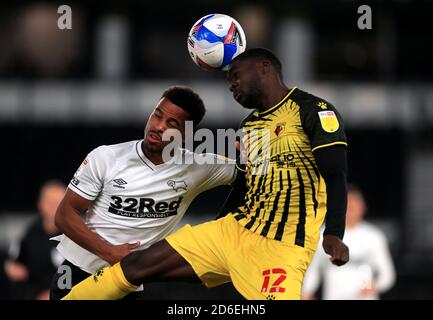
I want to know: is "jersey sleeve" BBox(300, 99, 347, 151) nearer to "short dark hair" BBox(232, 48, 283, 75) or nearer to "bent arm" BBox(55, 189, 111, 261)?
"short dark hair" BBox(232, 48, 283, 75)

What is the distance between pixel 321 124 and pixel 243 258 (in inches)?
40.2

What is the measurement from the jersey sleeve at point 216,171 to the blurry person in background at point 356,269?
141 inches

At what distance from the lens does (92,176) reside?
6.74m

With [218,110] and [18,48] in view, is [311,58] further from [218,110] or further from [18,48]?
[18,48]

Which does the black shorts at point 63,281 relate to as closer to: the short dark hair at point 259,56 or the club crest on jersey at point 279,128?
the club crest on jersey at point 279,128

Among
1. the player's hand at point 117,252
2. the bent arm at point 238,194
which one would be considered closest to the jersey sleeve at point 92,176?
the player's hand at point 117,252

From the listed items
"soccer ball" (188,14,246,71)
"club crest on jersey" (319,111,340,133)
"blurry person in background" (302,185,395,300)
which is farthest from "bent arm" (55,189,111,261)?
"blurry person in background" (302,185,395,300)

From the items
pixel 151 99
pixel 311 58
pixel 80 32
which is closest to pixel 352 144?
pixel 311 58

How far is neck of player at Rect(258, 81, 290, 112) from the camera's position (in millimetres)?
6480

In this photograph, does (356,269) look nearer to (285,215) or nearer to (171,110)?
(285,215)

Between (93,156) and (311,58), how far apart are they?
16.5 meters

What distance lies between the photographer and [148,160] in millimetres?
6895

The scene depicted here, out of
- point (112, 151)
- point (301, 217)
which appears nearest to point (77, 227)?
point (112, 151)

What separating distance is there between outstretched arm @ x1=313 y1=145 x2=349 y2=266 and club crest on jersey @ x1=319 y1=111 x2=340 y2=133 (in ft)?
0.41
